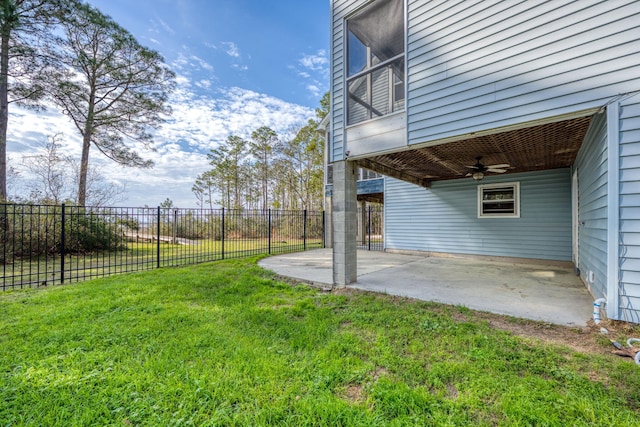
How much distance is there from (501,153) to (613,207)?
283cm

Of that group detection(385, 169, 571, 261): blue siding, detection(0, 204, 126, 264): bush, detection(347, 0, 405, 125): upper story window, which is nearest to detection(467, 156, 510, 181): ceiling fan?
detection(385, 169, 571, 261): blue siding

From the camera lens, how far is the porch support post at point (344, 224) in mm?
4664

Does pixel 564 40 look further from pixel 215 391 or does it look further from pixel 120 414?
pixel 120 414

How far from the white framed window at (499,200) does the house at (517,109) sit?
1.39ft

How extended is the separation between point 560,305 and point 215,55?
576 inches

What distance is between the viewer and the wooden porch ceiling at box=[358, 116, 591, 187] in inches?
153

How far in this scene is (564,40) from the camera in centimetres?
287

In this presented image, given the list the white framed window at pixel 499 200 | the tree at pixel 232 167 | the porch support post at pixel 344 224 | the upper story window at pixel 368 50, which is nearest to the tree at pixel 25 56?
the porch support post at pixel 344 224

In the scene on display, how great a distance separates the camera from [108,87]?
11.8 metres

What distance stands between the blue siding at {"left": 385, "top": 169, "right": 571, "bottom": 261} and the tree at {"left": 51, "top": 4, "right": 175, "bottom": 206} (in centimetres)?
1205

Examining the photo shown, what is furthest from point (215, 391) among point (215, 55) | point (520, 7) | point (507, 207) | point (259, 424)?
point (215, 55)

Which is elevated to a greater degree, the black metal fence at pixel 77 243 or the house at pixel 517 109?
the house at pixel 517 109

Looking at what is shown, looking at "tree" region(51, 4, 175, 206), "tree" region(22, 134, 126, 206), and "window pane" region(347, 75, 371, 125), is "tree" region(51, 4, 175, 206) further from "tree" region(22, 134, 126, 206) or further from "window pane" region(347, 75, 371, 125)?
"window pane" region(347, 75, 371, 125)

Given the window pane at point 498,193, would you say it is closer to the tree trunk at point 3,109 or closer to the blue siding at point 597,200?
the blue siding at point 597,200
